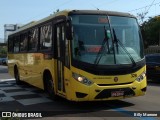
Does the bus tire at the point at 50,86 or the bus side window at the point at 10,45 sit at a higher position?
the bus side window at the point at 10,45

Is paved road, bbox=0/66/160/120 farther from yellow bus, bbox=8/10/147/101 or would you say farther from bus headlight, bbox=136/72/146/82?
bus headlight, bbox=136/72/146/82

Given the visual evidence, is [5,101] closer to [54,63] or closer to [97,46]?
[54,63]

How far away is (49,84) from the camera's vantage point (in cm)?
1261

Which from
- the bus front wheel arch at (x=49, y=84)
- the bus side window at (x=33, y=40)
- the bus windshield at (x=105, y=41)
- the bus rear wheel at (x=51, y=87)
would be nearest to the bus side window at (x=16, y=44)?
the bus side window at (x=33, y=40)

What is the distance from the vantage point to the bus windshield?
10344 millimetres

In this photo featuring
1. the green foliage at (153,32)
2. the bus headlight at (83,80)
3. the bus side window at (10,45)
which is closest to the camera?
the bus headlight at (83,80)

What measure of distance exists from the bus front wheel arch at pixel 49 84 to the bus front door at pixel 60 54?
2.52 ft

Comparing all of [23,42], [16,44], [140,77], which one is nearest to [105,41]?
[140,77]

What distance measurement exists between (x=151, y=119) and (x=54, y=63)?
12.9 feet

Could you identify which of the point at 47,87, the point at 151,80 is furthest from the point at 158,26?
the point at 47,87

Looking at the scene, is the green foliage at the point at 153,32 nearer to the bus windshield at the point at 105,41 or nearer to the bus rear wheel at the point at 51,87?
the bus rear wheel at the point at 51,87

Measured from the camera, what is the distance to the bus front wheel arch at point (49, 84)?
40.0 feet

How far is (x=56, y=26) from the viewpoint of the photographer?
11.8 meters

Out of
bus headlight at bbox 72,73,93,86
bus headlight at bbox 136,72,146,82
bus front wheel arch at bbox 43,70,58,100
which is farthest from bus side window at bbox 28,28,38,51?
bus headlight at bbox 136,72,146,82
